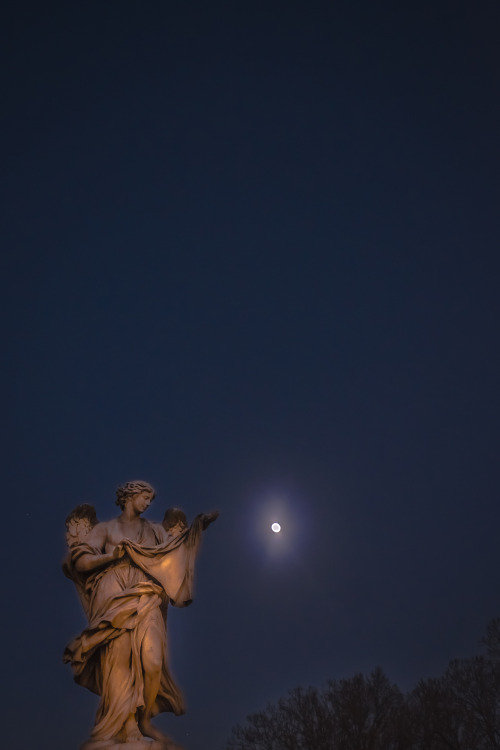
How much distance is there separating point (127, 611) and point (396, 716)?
25.8 m

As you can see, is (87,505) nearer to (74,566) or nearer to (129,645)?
(74,566)

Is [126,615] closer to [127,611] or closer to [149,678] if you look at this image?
[127,611]

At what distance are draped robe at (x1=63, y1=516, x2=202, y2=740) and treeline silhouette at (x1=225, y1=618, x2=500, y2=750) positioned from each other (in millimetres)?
23291

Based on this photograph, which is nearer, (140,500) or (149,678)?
(149,678)

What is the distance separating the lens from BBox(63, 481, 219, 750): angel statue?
21.3ft

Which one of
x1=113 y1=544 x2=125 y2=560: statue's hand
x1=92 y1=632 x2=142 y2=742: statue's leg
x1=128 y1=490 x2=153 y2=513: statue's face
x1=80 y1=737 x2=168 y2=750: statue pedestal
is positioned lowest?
x1=80 y1=737 x2=168 y2=750: statue pedestal

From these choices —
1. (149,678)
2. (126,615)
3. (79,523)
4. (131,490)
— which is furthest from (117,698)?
(131,490)

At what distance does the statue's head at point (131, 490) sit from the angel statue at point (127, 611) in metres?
0.03

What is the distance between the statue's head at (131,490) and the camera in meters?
7.78

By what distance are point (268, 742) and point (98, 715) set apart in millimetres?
26579

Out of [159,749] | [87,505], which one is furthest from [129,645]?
[87,505]

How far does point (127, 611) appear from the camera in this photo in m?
6.83

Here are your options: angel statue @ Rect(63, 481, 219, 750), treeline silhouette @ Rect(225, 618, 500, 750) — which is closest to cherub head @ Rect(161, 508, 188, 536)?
angel statue @ Rect(63, 481, 219, 750)

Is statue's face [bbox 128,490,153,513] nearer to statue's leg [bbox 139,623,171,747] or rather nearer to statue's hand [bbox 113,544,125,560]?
statue's hand [bbox 113,544,125,560]
